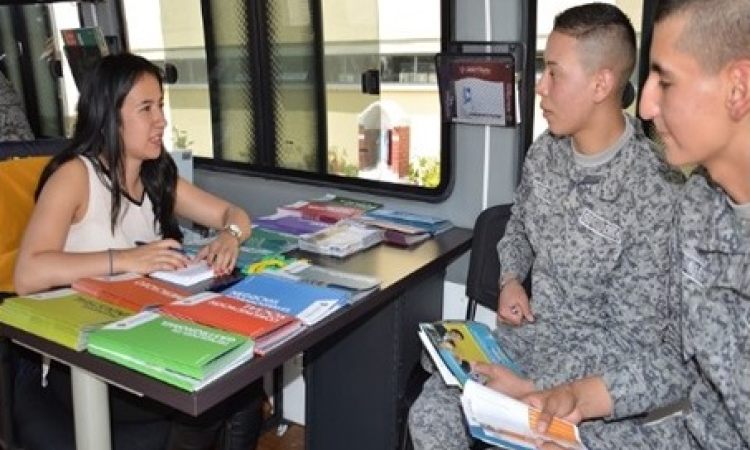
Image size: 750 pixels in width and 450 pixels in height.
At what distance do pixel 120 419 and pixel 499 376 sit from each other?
955mm

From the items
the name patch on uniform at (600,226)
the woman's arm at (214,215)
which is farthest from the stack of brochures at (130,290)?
the name patch on uniform at (600,226)

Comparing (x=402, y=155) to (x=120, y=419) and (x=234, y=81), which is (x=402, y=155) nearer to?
(x=234, y=81)

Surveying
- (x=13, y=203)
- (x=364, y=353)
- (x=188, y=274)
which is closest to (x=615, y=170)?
(x=364, y=353)

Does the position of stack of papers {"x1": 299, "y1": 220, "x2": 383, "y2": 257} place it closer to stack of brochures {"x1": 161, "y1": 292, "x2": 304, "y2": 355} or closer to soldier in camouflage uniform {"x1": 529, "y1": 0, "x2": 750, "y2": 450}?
stack of brochures {"x1": 161, "y1": 292, "x2": 304, "y2": 355}

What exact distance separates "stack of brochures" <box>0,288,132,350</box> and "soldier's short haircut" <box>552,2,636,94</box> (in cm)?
126

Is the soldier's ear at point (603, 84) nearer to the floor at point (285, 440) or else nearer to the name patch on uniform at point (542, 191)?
the name patch on uniform at point (542, 191)

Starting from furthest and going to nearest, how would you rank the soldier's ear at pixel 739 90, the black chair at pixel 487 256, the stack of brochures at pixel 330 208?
the stack of brochures at pixel 330 208 < the black chair at pixel 487 256 < the soldier's ear at pixel 739 90

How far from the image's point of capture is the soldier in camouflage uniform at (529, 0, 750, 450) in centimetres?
112

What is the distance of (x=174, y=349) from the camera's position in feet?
4.10

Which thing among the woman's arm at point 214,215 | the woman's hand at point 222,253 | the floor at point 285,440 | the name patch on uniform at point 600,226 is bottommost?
the floor at point 285,440

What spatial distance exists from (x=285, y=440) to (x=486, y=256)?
4.01 ft

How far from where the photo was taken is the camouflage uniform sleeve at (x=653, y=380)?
4.72ft

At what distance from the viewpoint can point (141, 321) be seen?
54.4 inches

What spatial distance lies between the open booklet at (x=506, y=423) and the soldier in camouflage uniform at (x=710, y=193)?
0.04 metres
